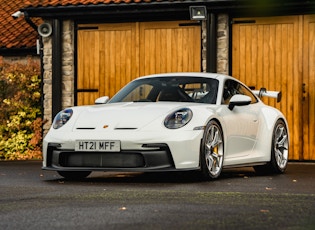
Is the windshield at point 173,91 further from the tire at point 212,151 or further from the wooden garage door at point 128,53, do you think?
the wooden garage door at point 128,53

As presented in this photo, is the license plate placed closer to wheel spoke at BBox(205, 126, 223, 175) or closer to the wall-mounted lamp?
wheel spoke at BBox(205, 126, 223, 175)

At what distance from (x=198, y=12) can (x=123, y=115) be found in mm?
6743

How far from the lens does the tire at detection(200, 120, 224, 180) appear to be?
8430mm

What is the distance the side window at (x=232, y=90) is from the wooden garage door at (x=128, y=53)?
16.6 feet

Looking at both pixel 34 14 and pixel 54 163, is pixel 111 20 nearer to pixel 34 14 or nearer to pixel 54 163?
pixel 34 14

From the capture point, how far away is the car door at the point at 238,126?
30.1 feet

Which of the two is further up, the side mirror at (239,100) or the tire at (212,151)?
the side mirror at (239,100)

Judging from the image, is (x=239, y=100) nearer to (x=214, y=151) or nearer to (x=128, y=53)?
(x=214, y=151)

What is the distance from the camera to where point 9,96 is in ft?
58.4

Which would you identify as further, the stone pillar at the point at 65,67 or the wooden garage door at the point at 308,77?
the stone pillar at the point at 65,67

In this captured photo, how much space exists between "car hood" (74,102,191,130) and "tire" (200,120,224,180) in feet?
1.35

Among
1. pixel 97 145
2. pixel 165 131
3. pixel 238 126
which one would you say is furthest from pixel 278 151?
pixel 97 145

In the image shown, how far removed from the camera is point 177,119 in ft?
27.7

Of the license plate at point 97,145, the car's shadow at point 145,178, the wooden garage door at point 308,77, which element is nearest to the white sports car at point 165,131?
the license plate at point 97,145
